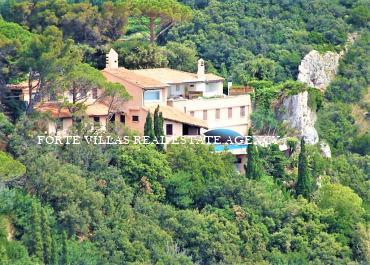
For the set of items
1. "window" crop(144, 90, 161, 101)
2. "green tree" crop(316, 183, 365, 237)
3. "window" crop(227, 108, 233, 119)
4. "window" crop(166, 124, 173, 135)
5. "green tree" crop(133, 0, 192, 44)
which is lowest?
"green tree" crop(316, 183, 365, 237)

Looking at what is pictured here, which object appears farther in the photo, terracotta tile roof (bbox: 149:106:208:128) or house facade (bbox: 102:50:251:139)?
house facade (bbox: 102:50:251:139)

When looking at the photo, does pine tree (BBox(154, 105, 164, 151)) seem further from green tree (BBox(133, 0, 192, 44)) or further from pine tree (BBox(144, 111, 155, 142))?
green tree (BBox(133, 0, 192, 44))

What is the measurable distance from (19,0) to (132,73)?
24.3ft

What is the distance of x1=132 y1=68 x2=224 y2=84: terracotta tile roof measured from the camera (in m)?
68.7

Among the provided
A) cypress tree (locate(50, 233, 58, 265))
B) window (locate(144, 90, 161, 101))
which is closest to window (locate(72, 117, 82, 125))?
window (locate(144, 90, 161, 101))

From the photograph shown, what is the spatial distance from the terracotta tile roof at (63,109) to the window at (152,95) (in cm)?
183

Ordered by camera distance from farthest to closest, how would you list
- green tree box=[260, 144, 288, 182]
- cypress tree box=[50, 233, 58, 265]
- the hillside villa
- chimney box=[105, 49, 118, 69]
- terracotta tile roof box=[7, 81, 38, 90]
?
chimney box=[105, 49, 118, 69] → green tree box=[260, 144, 288, 182] → the hillside villa → terracotta tile roof box=[7, 81, 38, 90] → cypress tree box=[50, 233, 58, 265]

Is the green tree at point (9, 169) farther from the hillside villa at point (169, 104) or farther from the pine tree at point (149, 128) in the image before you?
the pine tree at point (149, 128)

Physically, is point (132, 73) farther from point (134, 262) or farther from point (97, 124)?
point (134, 262)

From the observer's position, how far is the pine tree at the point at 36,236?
190 ft

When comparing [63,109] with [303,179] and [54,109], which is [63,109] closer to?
[54,109]

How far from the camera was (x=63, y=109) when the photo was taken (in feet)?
211

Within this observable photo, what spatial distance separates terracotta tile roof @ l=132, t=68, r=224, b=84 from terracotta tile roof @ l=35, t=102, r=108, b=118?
3.43 metres

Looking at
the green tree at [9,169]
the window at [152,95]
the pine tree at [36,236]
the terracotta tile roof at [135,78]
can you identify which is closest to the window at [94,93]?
the terracotta tile roof at [135,78]
